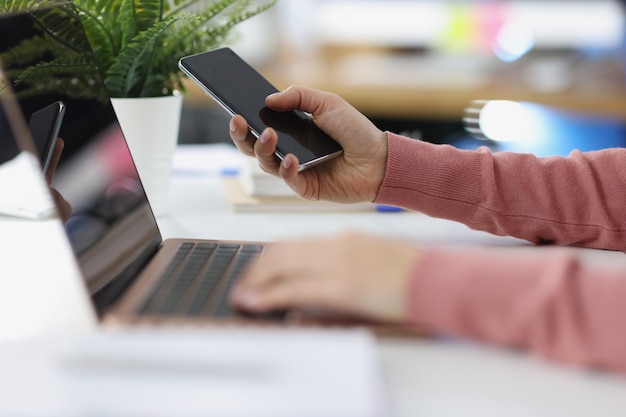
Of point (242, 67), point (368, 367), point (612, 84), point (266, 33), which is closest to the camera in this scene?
point (368, 367)

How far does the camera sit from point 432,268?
0.51m

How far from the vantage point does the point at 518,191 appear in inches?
33.9

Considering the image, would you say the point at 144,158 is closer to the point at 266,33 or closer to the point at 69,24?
the point at 69,24

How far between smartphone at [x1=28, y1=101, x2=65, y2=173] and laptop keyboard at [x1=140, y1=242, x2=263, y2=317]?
136mm

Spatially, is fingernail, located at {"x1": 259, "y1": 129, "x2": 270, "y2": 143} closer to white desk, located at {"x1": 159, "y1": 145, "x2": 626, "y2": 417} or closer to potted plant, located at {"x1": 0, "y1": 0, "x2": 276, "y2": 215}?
potted plant, located at {"x1": 0, "y1": 0, "x2": 276, "y2": 215}

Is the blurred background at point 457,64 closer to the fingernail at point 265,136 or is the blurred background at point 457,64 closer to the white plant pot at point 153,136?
the white plant pot at point 153,136

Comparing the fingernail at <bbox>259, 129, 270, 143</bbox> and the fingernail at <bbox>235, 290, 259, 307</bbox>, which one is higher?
the fingernail at <bbox>235, 290, 259, 307</bbox>

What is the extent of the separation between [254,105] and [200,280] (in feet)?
1.04

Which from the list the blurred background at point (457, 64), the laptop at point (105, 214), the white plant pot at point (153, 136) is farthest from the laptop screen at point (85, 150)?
A: the blurred background at point (457, 64)

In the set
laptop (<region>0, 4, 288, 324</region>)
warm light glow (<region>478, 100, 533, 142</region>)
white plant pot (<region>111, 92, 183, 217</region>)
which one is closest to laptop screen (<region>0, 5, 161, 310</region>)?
laptop (<region>0, 4, 288, 324</region>)

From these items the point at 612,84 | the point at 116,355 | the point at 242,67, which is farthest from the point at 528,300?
the point at 612,84

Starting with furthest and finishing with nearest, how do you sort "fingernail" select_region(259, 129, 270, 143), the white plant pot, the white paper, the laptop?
the white plant pot, "fingernail" select_region(259, 129, 270, 143), the laptop, the white paper

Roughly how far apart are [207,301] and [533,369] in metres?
0.23

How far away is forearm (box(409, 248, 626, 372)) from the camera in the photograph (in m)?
0.49
